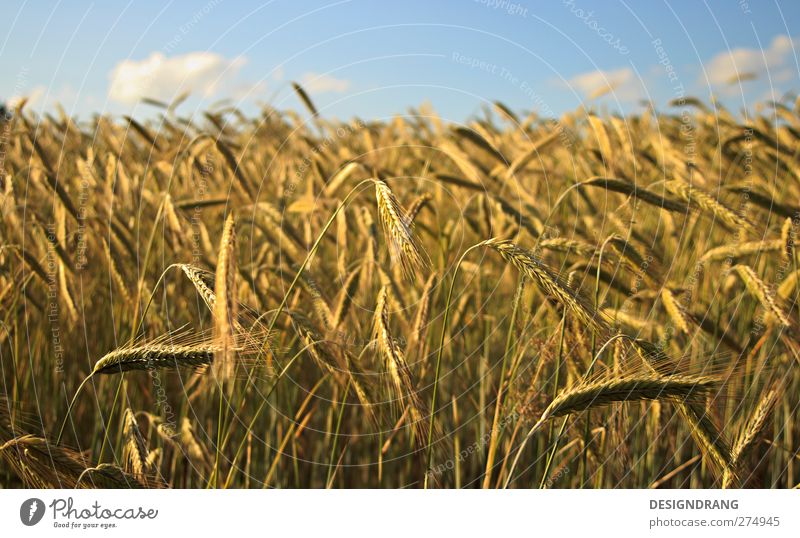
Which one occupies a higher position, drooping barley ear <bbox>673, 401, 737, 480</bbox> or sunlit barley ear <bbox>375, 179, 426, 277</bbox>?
sunlit barley ear <bbox>375, 179, 426, 277</bbox>

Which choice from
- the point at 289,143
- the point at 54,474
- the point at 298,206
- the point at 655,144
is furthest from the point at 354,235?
the point at 289,143

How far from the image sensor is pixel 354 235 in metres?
3.78

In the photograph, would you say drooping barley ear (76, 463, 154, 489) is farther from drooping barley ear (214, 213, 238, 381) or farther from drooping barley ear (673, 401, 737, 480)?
drooping barley ear (673, 401, 737, 480)

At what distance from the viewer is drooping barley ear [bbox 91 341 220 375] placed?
153cm

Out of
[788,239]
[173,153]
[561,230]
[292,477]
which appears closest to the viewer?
[788,239]

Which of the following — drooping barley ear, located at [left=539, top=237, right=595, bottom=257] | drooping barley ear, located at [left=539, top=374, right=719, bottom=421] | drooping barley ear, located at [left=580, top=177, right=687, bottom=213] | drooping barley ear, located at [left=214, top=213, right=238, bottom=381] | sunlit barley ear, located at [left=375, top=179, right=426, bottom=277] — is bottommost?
drooping barley ear, located at [left=539, top=374, right=719, bottom=421]

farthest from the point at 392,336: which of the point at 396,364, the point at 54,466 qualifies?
the point at 54,466

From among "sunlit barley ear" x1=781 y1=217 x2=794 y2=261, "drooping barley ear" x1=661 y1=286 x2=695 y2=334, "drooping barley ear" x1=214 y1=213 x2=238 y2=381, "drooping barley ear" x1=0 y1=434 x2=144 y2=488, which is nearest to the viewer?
"drooping barley ear" x1=214 y1=213 x2=238 y2=381

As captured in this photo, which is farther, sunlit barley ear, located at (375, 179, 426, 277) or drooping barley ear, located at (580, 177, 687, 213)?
drooping barley ear, located at (580, 177, 687, 213)

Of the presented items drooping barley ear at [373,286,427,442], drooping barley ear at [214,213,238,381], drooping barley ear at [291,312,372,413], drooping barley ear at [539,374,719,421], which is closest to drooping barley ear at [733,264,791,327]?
drooping barley ear at [539,374,719,421]

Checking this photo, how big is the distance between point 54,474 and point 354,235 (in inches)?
91.3

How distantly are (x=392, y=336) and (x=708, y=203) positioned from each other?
124cm
